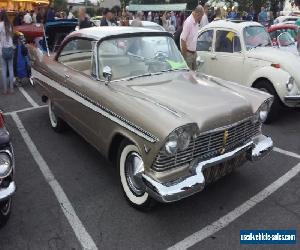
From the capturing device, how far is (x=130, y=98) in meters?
3.75

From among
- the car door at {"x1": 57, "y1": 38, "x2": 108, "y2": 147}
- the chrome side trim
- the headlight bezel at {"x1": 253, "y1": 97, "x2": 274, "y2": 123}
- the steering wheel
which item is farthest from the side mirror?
the headlight bezel at {"x1": 253, "y1": 97, "x2": 274, "y2": 123}

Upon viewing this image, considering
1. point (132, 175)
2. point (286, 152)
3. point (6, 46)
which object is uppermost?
point (6, 46)

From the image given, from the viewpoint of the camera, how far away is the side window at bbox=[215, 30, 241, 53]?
7027mm

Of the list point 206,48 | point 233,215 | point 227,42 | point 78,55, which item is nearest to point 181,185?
point 233,215

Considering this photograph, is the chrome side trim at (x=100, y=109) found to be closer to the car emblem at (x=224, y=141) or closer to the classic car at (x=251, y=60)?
the car emblem at (x=224, y=141)

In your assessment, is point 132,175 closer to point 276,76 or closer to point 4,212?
point 4,212

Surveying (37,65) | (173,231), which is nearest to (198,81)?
(173,231)

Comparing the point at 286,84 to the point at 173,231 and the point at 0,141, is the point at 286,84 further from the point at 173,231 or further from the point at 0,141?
the point at 0,141

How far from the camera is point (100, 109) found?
4.09 meters

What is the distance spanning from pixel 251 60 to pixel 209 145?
3.67m

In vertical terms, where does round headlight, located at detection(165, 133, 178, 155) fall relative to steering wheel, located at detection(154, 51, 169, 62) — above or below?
below

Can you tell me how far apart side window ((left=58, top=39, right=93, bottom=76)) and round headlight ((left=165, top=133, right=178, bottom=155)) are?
1.74m

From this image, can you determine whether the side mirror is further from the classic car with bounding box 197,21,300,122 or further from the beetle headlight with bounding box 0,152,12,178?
the classic car with bounding box 197,21,300,122

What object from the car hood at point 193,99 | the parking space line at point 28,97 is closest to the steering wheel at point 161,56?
the car hood at point 193,99
